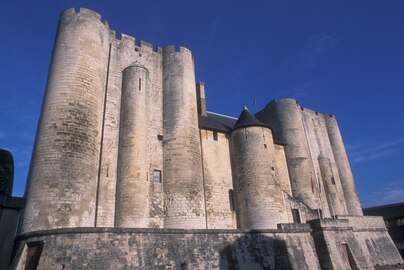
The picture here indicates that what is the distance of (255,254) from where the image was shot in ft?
38.8

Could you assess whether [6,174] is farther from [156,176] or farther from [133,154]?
[156,176]

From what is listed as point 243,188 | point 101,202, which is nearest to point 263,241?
point 243,188

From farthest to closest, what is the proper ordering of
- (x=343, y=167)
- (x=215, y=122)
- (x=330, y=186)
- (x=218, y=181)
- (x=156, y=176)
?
(x=343, y=167) → (x=330, y=186) → (x=215, y=122) → (x=218, y=181) → (x=156, y=176)

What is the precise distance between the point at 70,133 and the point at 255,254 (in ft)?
30.2

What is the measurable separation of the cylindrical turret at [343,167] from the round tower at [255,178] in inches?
433

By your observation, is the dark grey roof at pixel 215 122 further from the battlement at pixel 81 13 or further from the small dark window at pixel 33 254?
the small dark window at pixel 33 254

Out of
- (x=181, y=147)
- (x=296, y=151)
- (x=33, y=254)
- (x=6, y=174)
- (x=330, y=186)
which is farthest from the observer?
(x=330, y=186)

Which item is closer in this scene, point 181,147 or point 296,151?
point 181,147

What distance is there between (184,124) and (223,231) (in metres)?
6.97

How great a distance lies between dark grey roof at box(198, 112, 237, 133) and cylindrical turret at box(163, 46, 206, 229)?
1.65 m

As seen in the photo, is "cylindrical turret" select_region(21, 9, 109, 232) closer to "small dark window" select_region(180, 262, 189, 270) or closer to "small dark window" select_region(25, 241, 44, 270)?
"small dark window" select_region(25, 241, 44, 270)

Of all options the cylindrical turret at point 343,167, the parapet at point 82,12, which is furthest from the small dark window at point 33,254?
the cylindrical turret at point 343,167

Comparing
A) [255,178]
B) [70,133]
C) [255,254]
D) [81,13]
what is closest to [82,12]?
[81,13]

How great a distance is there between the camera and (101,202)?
1336cm
